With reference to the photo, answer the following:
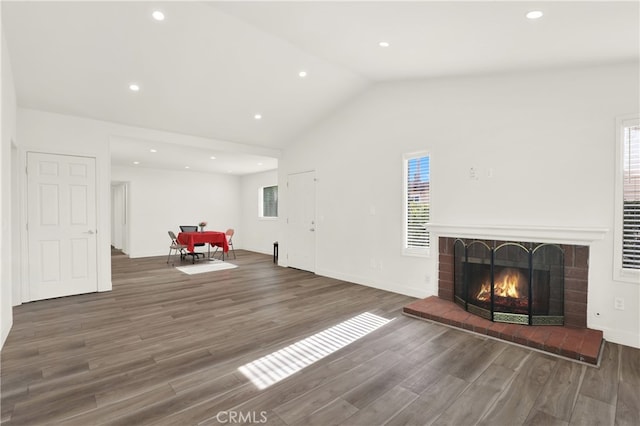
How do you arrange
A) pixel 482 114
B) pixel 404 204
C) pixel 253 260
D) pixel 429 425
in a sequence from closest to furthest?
1. pixel 429 425
2. pixel 482 114
3. pixel 404 204
4. pixel 253 260

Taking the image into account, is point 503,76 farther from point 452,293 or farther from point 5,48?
point 5,48

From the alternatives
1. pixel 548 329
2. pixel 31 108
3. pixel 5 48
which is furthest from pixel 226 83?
pixel 548 329

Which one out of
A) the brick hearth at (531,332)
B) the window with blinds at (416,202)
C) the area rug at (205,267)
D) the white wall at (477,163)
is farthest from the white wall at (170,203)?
the brick hearth at (531,332)

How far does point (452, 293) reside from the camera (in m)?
4.24

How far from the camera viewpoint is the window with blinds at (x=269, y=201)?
9852 mm

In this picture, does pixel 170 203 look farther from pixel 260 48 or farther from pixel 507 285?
pixel 507 285

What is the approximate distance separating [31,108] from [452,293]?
6.41 m

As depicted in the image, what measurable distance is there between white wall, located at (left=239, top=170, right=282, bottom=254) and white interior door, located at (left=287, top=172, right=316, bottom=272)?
2476mm

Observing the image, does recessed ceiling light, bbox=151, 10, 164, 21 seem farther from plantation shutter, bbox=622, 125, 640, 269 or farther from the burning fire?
plantation shutter, bbox=622, 125, 640, 269

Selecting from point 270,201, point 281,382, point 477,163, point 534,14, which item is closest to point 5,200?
point 281,382

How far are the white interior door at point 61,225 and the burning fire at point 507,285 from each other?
18.8ft

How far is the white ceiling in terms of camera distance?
105 inches

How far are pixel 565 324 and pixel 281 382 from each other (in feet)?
10.1

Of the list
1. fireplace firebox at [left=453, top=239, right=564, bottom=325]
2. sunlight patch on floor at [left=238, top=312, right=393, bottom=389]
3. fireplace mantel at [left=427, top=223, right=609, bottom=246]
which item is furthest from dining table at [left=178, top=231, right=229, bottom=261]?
fireplace firebox at [left=453, top=239, right=564, bottom=325]
